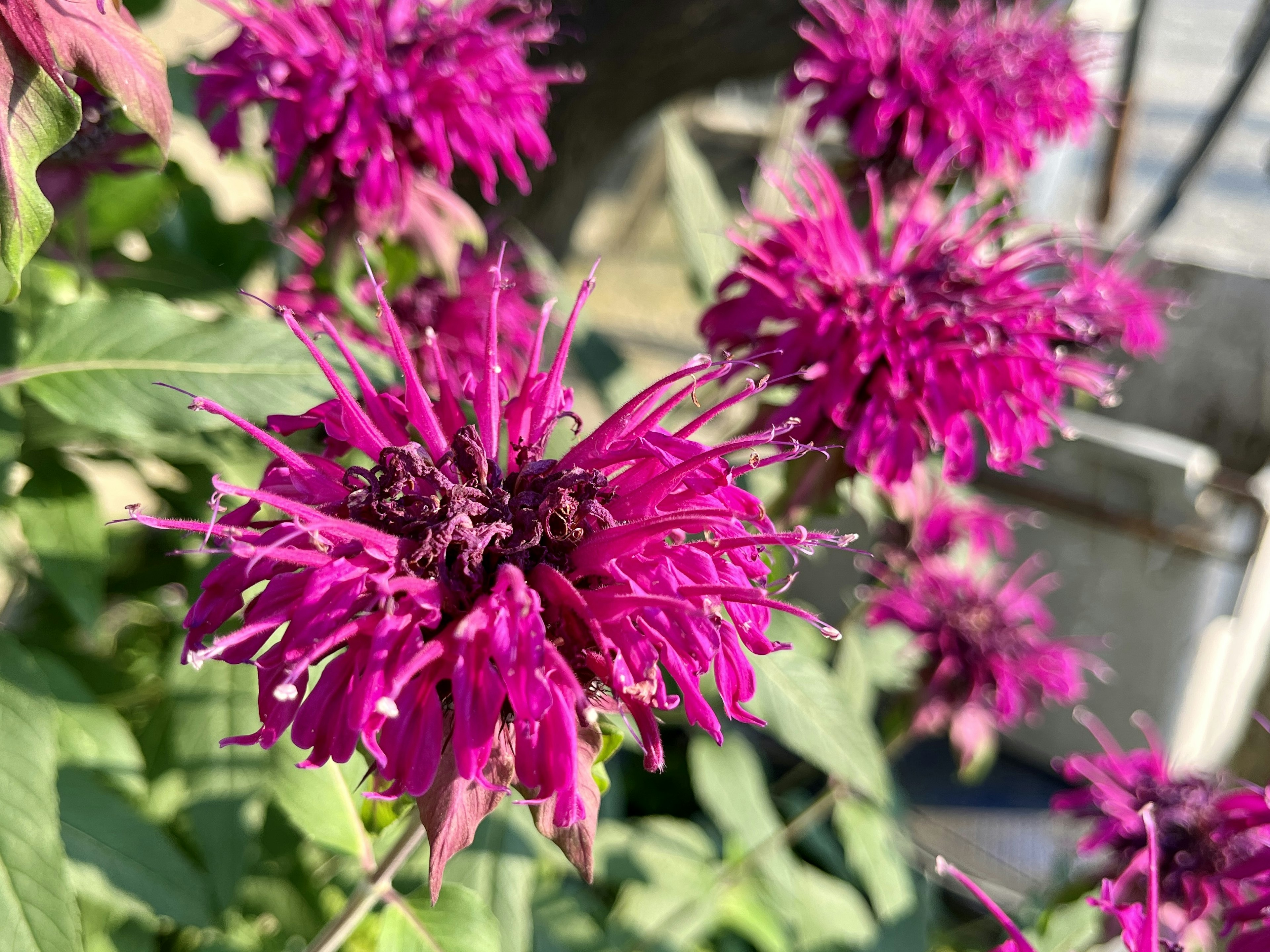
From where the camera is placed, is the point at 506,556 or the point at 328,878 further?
the point at 328,878

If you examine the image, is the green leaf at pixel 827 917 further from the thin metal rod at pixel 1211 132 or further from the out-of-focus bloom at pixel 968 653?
the thin metal rod at pixel 1211 132

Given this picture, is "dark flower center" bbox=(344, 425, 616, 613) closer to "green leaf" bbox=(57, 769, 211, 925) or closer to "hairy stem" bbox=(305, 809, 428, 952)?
"hairy stem" bbox=(305, 809, 428, 952)

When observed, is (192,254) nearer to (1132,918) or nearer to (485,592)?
(485,592)

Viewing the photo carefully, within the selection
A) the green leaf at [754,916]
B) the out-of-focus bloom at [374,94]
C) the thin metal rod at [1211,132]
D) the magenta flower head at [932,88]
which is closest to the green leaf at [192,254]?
the out-of-focus bloom at [374,94]

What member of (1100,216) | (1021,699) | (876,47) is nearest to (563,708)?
(876,47)

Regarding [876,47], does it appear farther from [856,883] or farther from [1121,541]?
[856,883]

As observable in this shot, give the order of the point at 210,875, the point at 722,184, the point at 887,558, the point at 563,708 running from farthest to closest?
the point at 722,184, the point at 887,558, the point at 210,875, the point at 563,708
